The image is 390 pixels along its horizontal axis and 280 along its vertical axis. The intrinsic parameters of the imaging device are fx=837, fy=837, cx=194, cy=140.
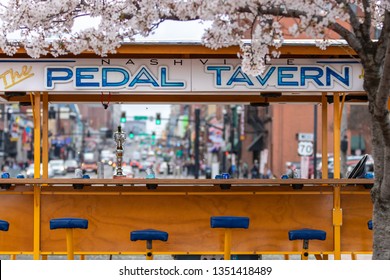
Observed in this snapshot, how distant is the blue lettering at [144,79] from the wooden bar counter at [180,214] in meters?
1.49

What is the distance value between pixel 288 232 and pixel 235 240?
2.77 ft

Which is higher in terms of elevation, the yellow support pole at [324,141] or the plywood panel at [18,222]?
the yellow support pole at [324,141]

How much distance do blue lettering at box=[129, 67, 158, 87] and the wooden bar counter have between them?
4.89 feet

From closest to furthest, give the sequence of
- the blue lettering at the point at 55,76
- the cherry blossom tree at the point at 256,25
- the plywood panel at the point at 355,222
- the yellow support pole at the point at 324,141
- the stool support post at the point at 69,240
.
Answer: the cherry blossom tree at the point at 256,25
the stool support post at the point at 69,240
the blue lettering at the point at 55,76
the plywood panel at the point at 355,222
the yellow support pole at the point at 324,141

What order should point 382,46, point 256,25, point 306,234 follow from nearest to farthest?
1. point 382,46
2. point 256,25
3. point 306,234

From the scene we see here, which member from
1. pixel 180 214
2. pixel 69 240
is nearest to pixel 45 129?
pixel 69 240

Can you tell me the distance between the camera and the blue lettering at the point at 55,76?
1158cm

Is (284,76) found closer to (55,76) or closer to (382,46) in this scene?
(55,76)

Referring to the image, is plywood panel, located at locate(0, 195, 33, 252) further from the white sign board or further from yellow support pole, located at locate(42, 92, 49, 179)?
the white sign board

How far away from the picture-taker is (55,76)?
1159 cm

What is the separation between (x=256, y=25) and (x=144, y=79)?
124 inches

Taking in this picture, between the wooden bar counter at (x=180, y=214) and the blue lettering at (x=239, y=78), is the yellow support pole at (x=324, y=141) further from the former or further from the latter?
the blue lettering at (x=239, y=78)

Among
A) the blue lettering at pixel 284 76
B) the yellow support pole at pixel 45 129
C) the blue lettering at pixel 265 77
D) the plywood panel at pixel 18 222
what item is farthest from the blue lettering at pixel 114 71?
the blue lettering at pixel 284 76
